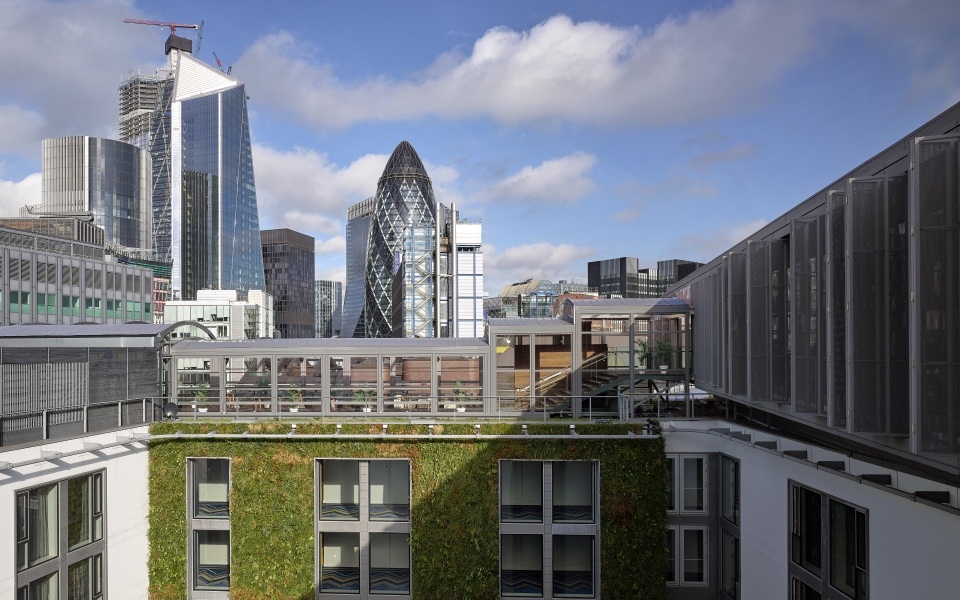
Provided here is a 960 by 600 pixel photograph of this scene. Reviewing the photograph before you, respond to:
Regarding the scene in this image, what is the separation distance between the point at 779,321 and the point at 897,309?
457cm

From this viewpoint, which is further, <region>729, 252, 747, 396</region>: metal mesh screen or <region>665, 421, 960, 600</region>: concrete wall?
<region>729, 252, 747, 396</region>: metal mesh screen

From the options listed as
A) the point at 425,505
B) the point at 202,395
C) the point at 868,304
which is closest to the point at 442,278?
the point at 202,395

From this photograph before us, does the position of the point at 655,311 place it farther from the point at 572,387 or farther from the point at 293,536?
the point at 293,536

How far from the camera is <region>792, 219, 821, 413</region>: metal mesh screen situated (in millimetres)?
11656

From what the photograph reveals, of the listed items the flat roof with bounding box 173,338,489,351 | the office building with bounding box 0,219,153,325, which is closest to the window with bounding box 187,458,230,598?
the flat roof with bounding box 173,338,489,351

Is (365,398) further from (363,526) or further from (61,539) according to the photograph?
(61,539)

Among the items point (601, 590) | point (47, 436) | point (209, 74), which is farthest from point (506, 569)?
point (209, 74)

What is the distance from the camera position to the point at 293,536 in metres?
19.0

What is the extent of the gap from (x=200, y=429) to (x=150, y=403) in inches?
79.4

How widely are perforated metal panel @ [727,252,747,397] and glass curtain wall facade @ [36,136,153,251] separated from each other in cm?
17190

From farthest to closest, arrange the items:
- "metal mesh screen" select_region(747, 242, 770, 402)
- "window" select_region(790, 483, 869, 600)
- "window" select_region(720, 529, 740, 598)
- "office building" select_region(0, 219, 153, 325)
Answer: "office building" select_region(0, 219, 153, 325), "window" select_region(720, 529, 740, 598), "metal mesh screen" select_region(747, 242, 770, 402), "window" select_region(790, 483, 869, 600)

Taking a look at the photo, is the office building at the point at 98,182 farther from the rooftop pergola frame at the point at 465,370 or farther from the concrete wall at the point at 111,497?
the concrete wall at the point at 111,497

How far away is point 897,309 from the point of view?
30.5ft

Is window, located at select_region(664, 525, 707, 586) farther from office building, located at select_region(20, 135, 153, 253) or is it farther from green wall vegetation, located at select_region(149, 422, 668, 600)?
office building, located at select_region(20, 135, 153, 253)
